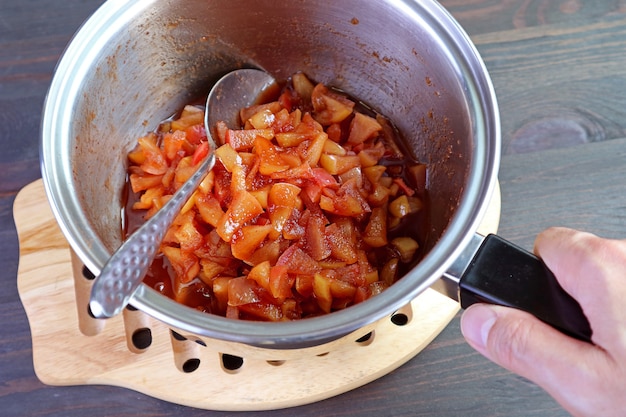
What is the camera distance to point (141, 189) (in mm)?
1517

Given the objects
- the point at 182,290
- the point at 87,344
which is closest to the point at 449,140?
the point at 182,290

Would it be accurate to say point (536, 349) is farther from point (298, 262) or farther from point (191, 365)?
A: point (191, 365)

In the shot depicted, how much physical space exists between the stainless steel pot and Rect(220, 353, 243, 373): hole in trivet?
39cm

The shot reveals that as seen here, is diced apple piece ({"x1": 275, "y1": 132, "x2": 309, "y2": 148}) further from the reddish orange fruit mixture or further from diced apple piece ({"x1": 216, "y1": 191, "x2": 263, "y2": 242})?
diced apple piece ({"x1": 216, "y1": 191, "x2": 263, "y2": 242})

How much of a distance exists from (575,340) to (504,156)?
0.94 m

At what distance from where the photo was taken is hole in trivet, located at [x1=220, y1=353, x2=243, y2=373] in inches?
54.4

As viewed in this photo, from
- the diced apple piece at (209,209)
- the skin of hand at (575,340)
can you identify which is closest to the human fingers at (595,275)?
the skin of hand at (575,340)

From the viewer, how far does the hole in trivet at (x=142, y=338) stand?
4.71 feet

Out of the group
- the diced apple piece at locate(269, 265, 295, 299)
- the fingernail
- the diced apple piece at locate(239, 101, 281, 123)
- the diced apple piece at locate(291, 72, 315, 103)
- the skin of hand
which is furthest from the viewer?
the diced apple piece at locate(291, 72, 315, 103)

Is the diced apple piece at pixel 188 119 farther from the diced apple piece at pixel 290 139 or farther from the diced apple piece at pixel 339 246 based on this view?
the diced apple piece at pixel 339 246

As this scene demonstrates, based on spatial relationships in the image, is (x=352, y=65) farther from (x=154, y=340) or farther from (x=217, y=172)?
(x=154, y=340)

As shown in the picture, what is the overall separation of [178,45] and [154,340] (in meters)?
0.82

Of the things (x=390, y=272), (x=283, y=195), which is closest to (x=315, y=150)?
(x=283, y=195)

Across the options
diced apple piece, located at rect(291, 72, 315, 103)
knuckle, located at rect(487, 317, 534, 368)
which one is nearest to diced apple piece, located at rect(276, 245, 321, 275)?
knuckle, located at rect(487, 317, 534, 368)
